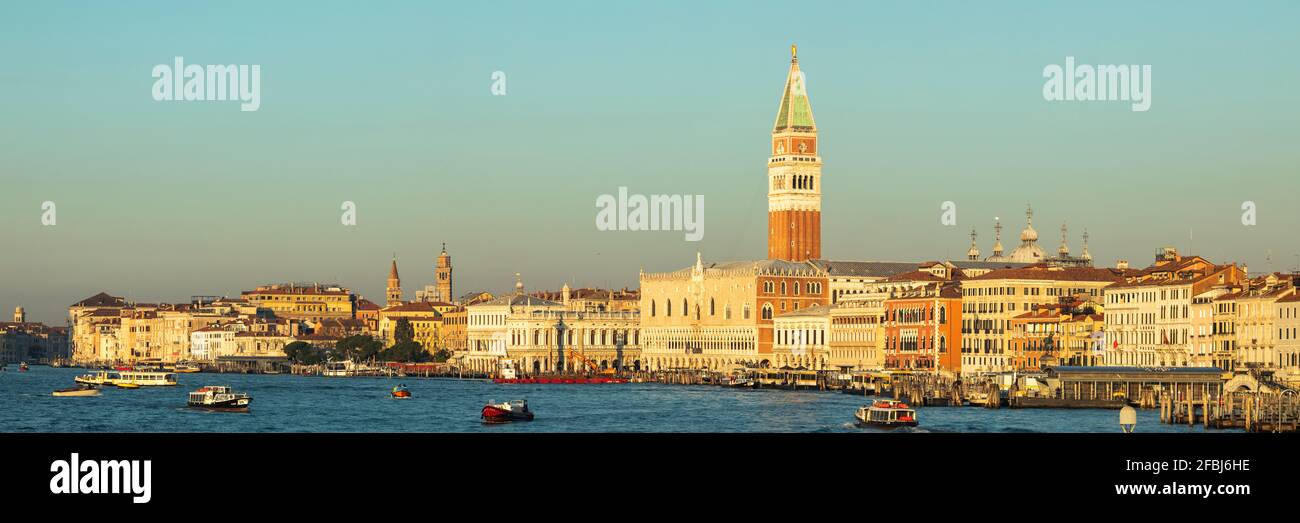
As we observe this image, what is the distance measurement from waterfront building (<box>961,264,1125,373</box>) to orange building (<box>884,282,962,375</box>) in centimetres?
55

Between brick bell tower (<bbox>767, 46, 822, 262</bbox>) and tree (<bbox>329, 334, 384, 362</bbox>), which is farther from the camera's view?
tree (<bbox>329, 334, 384, 362</bbox>)

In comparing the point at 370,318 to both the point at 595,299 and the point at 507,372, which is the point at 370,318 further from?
the point at 507,372

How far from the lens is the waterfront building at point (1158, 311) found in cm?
7900

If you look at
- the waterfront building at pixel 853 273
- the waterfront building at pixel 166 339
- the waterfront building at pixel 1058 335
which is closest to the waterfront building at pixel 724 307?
the waterfront building at pixel 853 273

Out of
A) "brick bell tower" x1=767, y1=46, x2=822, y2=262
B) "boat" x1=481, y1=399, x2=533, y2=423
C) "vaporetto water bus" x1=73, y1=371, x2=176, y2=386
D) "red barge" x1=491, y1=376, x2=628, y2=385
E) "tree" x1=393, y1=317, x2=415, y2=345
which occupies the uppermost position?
"brick bell tower" x1=767, y1=46, x2=822, y2=262

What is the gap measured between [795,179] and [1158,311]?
166 ft

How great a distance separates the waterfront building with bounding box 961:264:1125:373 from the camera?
94.0 metres

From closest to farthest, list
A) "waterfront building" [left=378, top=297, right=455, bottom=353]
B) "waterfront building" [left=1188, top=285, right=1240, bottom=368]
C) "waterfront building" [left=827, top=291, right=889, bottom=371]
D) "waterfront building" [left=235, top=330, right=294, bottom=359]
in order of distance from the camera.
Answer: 1. "waterfront building" [left=1188, top=285, right=1240, bottom=368]
2. "waterfront building" [left=827, top=291, right=889, bottom=371]
3. "waterfront building" [left=378, top=297, right=455, bottom=353]
4. "waterfront building" [left=235, top=330, right=294, bottom=359]

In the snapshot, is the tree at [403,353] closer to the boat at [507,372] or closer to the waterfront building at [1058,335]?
the boat at [507,372]

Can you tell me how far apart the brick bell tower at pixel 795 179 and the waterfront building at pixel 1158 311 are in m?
43.7

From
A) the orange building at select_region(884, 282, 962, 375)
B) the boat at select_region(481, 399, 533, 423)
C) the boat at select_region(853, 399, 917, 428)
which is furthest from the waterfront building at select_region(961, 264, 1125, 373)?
the boat at select_region(853, 399, 917, 428)

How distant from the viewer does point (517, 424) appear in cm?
6206

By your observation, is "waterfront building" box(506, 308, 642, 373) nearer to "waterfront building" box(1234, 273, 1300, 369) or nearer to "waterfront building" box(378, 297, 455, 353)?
"waterfront building" box(378, 297, 455, 353)

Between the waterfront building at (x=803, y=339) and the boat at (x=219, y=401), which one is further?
the waterfront building at (x=803, y=339)
